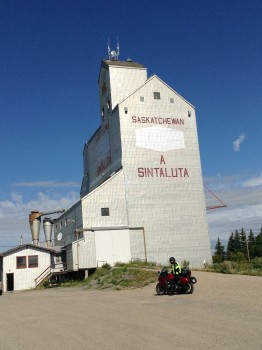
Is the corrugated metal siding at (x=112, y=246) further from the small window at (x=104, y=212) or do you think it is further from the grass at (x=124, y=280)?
the grass at (x=124, y=280)

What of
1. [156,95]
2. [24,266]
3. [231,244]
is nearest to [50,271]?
[24,266]

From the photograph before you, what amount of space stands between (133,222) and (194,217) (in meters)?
6.50

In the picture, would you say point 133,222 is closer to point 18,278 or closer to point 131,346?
point 18,278

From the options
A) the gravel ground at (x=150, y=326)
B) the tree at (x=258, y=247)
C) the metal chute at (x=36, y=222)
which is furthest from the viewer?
the tree at (x=258, y=247)

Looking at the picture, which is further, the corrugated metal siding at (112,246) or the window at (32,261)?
the window at (32,261)

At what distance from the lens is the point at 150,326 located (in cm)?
1091

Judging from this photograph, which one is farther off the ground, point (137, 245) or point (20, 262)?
point (137, 245)

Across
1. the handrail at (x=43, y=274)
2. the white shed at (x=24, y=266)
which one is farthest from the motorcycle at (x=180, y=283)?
the handrail at (x=43, y=274)

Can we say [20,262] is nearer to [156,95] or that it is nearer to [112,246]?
[112,246]

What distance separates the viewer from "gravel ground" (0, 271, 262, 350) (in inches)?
351

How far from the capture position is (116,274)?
99.0ft

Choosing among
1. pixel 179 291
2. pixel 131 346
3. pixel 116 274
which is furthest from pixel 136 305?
pixel 116 274

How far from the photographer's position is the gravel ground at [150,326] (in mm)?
8906

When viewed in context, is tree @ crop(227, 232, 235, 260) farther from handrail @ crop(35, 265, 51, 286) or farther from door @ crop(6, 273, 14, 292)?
door @ crop(6, 273, 14, 292)
